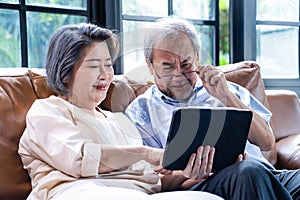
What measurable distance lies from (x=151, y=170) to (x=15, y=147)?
454 mm

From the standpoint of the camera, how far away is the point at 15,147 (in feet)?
4.44

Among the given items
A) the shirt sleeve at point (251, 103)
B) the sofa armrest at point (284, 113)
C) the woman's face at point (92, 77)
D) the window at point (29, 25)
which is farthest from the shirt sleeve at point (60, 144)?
the sofa armrest at point (284, 113)

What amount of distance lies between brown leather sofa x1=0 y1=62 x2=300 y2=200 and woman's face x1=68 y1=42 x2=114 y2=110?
6.7 inches

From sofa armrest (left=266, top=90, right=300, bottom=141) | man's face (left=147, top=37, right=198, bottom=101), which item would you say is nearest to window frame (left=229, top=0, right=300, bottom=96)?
sofa armrest (left=266, top=90, right=300, bottom=141)

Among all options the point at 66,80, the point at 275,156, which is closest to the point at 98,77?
the point at 66,80

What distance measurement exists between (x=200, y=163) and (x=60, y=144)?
0.41 m

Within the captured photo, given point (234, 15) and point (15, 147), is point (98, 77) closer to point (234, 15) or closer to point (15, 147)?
point (15, 147)

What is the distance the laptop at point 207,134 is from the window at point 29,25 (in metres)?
1.02

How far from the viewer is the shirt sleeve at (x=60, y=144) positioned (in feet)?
3.87

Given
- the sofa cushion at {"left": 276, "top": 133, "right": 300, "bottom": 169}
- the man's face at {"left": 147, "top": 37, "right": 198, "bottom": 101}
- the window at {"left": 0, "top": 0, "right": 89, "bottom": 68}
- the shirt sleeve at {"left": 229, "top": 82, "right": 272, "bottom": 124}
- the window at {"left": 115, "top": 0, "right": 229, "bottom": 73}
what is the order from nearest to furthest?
the man's face at {"left": 147, "top": 37, "right": 198, "bottom": 101}, the shirt sleeve at {"left": 229, "top": 82, "right": 272, "bottom": 124}, the sofa cushion at {"left": 276, "top": 133, "right": 300, "bottom": 169}, the window at {"left": 0, "top": 0, "right": 89, "bottom": 68}, the window at {"left": 115, "top": 0, "right": 229, "bottom": 73}

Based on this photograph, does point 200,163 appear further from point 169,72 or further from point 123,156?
point 169,72

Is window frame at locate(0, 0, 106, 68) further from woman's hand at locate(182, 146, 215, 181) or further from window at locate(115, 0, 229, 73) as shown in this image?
woman's hand at locate(182, 146, 215, 181)

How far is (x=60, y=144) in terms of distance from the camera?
3.90 feet

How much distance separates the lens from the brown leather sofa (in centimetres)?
133
